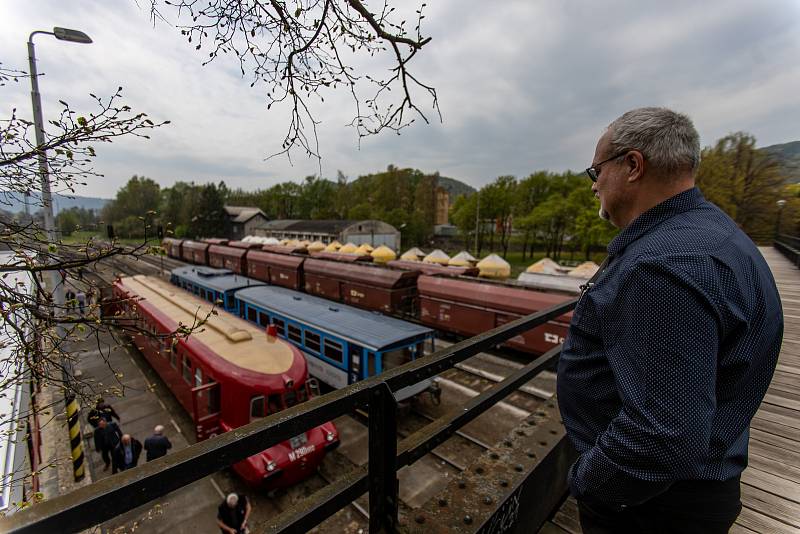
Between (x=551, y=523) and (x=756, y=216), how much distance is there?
30583mm

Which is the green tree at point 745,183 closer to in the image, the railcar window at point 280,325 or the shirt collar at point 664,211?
the railcar window at point 280,325

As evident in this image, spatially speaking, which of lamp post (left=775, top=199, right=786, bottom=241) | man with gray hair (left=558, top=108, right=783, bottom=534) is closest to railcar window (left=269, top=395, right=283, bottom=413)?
man with gray hair (left=558, top=108, right=783, bottom=534)

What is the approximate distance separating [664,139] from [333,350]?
8.76 metres

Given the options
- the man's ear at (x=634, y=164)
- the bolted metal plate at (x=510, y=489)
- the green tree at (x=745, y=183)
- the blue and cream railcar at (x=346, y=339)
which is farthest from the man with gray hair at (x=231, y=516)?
the green tree at (x=745, y=183)

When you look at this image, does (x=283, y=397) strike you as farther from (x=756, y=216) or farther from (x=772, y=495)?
(x=756, y=216)

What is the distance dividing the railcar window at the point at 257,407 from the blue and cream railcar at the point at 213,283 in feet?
24.6

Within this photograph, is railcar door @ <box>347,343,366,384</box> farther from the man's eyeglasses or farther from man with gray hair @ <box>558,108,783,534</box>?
the man's eyeglasses

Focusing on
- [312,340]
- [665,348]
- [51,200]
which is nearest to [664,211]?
[665,348]

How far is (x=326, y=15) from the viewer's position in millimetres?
3102

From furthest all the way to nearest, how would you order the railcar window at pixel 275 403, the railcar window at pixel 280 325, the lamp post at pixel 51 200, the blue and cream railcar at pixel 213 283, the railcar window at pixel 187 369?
1. the blue and cream railcar at pixel 213 283
2. the railcar window at pixel 280 325
3. the railcar window at pixel 187 369
4. the railcar window at pixel 275 403
5. the lamp post at pixel 51 200

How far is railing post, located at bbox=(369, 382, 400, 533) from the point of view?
4.29 feet

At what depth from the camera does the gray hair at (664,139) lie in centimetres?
127

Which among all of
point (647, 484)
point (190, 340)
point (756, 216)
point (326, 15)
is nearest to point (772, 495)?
point (647, 484)

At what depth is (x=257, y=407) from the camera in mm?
6332
